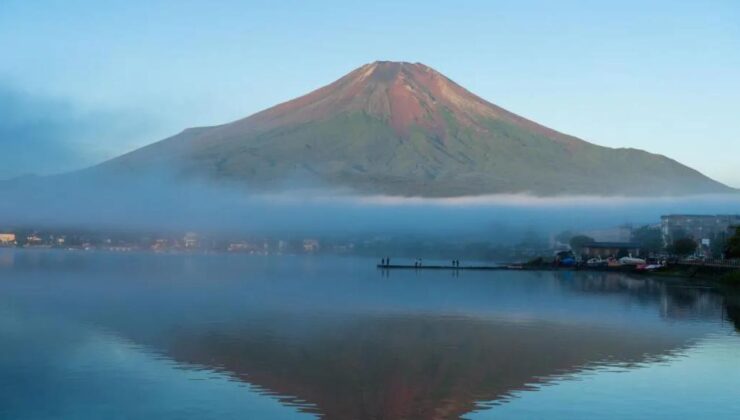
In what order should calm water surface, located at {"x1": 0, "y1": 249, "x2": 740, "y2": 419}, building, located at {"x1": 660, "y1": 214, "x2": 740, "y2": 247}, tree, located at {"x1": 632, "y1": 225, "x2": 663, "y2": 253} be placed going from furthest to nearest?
building, located at {"x1": 660, "y1": 214, "x2": 740, "y2": 247} < tree, located at {"x1": 632, "y1": 225, "x2": 663, "y2": 253} < calm water surface, located at {"x1": 0, "y1": 249, "x2": 740, "y2": 419}

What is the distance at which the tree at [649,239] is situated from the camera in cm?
15048

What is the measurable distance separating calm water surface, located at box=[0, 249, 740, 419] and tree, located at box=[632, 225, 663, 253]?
350 feet

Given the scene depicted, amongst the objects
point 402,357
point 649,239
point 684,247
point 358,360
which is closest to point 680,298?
point 402,357

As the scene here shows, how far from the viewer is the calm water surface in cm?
1952

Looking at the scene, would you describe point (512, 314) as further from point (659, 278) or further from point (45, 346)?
point (659, 278)

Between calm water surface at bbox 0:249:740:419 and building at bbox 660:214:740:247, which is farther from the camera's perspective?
building at bbox 660:214:740:247

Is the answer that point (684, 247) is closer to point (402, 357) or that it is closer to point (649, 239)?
point (649, 239)

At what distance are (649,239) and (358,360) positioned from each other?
144m

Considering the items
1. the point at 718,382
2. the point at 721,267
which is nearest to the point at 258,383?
the point at 718,382

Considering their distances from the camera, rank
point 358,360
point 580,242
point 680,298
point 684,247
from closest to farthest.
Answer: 1. point 358,360
2. point 680,298
3. point 684,247
4. point 580,242

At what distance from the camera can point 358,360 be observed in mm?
25594

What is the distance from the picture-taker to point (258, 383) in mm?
21672

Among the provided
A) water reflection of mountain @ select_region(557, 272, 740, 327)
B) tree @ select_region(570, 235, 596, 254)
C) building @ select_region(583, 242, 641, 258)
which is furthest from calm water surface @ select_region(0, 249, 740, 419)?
tree @ select_region(570, 235, 596, 254)

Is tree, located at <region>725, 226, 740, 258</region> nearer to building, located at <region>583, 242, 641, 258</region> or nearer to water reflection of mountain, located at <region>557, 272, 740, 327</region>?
water reflection of mountain, located at <region>557, 272, 740, 327</region>
